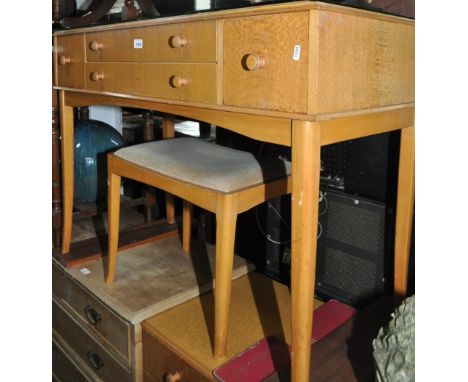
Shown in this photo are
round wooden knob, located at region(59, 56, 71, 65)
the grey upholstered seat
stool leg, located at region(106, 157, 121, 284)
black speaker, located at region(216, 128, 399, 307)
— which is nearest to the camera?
the grey upholstered seat

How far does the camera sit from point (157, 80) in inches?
51.1

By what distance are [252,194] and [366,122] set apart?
333mm

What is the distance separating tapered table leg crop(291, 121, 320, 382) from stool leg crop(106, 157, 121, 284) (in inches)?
30.5

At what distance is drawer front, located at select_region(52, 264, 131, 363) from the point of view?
152cm

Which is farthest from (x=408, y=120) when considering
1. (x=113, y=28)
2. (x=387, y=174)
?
(x=113, y=28)

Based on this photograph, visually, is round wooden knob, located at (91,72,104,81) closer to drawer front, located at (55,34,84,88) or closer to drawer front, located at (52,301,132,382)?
drawer front, located at (55,34,84,88)

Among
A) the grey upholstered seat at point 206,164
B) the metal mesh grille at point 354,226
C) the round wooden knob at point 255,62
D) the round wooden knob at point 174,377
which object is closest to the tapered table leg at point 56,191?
the grey upholstered seat at point 206,164

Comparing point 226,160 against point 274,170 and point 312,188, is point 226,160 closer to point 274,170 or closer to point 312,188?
point 274,170

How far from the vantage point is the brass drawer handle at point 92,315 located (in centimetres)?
162

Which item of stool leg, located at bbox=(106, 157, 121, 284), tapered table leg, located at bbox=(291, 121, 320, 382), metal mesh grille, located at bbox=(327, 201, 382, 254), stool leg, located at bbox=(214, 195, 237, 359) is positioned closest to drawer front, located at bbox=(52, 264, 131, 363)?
stool leg, located at bbox=(106, 157, 121, 284)

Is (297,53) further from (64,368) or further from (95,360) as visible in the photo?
(64,368)

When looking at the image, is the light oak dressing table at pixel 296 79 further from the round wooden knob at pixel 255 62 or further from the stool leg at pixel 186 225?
the stool leg at pixel 186 225

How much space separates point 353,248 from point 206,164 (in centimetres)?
57

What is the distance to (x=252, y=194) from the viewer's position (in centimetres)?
126
